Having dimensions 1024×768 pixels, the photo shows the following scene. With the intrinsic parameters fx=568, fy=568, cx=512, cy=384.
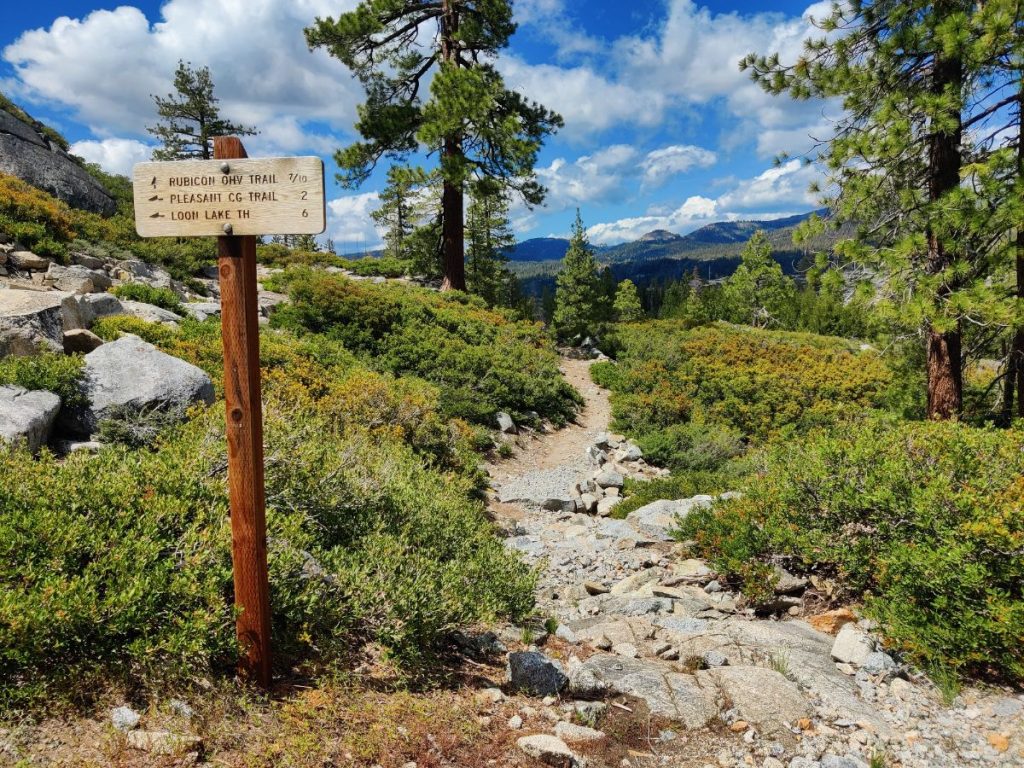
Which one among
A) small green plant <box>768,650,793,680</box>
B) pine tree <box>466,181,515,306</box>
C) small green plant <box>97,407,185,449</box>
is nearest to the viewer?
small green plant <box>768,650,793,680</box>

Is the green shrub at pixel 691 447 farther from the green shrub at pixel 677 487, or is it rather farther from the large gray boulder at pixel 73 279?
the large gray boulder at pixel 73 279

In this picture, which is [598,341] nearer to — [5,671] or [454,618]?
[454,618]

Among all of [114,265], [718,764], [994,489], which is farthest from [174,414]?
[114,265]

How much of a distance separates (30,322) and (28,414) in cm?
196

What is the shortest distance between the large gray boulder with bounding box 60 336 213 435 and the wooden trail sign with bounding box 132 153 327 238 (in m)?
4.03

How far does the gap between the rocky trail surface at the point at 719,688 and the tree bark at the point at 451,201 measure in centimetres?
1420

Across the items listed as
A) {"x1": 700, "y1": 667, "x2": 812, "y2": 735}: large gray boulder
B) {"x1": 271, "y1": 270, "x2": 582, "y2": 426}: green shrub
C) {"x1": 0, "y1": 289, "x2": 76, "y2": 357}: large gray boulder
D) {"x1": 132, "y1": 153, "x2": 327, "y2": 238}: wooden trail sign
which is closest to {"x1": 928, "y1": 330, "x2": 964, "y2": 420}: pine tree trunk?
{"x1": 700, "y1": 667, "x2": 812, "y2": 735}: large gray boulder

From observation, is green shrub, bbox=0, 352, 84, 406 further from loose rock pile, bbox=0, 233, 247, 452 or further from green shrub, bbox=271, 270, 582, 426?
green shrub, bbox=271, 270, 582, 426

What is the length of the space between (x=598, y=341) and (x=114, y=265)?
53.8 ft

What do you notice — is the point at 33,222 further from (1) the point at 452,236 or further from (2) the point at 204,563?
(2) the point at 204,563

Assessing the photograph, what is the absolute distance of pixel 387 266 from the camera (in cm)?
→ 2639

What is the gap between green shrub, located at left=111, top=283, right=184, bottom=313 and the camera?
38.6ft

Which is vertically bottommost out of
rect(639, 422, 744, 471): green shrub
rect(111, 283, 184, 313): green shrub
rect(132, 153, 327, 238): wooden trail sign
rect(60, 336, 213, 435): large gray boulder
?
rect(639, 422, 744, 471): green shrub

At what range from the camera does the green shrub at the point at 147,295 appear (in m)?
11.8
